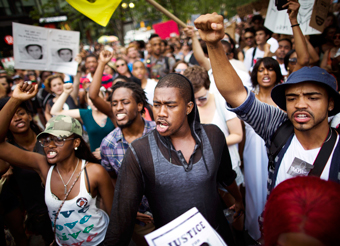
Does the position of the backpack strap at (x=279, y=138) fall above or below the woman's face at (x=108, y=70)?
below

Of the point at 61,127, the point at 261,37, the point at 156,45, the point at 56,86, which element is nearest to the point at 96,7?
the point at 61,127

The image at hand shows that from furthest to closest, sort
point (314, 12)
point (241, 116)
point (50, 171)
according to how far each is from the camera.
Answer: point (314, 12)
point (50, 171)
point (241, 116)

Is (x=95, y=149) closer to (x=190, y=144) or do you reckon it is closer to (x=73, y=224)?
(x=73, y=224)

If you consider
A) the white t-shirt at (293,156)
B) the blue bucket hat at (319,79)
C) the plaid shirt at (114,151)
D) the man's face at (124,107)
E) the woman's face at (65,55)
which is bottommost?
the plaid shirt at (114,151)

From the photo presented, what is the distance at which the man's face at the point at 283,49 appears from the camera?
14.2ft

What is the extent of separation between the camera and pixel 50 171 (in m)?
2.02

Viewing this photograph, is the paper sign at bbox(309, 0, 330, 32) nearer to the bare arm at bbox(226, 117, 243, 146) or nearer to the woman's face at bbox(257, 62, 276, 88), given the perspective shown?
the woman's face at bbox(257, 62, 276, 88)

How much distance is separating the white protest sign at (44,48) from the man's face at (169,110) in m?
3.06

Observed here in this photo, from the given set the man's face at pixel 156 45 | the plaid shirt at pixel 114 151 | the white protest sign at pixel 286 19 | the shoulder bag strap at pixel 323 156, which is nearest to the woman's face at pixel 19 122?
the plaid shirt at pixel 114 151

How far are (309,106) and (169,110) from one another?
3.26ft

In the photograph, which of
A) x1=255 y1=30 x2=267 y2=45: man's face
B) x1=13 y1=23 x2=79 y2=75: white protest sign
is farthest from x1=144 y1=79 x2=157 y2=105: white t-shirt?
x1=255 y1=30 x2=267 y2=45: man's face

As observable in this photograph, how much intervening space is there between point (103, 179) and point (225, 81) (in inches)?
58.9

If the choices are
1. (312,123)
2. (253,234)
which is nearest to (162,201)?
(312,123)

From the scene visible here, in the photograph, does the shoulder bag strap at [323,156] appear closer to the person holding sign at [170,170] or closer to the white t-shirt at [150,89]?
the person holding sign at [170,170]
